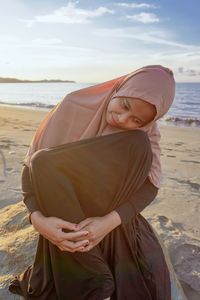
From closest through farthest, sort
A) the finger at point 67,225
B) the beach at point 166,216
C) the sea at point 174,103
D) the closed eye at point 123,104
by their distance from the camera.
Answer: the finger at point 67,225 < the closed eye at point 123,104 < the beach at point 166,216 < the sea at point 174,103

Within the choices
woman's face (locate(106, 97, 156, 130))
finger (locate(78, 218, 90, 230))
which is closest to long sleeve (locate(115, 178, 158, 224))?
finger (locate(78, 218, 90, 230))

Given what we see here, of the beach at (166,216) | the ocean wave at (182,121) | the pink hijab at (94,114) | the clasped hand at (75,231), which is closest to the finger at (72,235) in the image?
the clasped hand at (75,231)

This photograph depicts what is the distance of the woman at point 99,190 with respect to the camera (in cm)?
179

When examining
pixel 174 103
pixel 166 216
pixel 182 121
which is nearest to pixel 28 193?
pixel 166 216

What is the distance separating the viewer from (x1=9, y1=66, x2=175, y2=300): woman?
1.79m

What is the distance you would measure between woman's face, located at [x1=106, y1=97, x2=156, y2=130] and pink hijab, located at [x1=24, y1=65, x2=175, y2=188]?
1.4 inches

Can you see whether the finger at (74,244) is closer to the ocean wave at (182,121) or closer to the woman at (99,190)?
the woman at (99,190)

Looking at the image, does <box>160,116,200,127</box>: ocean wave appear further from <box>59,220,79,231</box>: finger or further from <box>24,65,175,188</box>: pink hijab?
<box>59,220,79,231</box>: finger

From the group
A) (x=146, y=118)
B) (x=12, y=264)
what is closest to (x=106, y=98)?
(x=146, y=118)

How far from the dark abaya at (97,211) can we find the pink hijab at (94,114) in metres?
0.17

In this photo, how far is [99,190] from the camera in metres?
1.82

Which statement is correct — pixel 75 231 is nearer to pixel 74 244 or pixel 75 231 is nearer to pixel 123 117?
pixel 74 244

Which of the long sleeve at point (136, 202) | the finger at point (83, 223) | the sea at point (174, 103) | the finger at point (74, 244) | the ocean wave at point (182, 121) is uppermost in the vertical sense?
the long sleeve at point (136, 202)

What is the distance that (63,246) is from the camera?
5.95 feet
